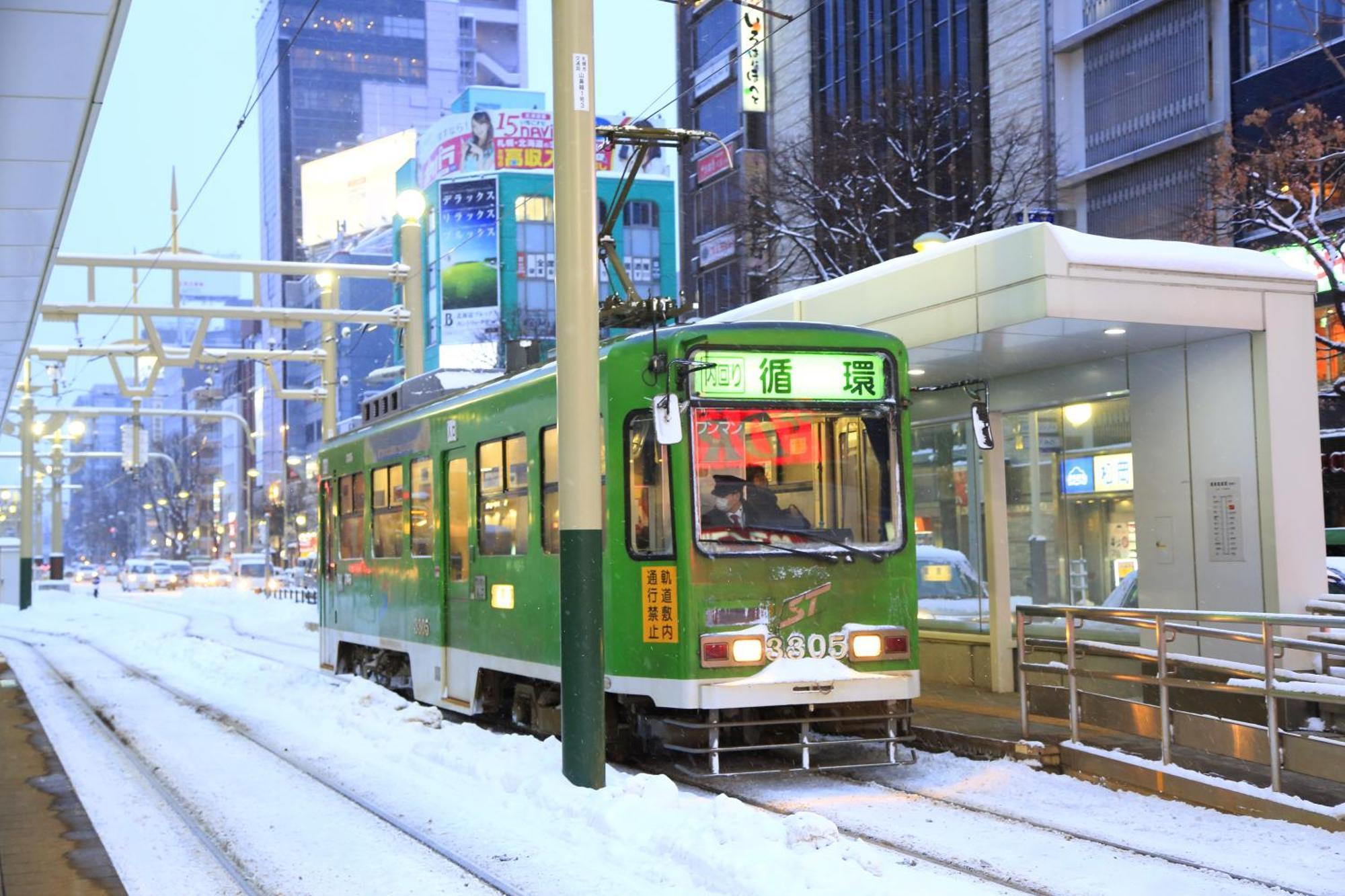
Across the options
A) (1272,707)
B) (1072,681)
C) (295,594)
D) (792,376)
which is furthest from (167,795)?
(295,594)

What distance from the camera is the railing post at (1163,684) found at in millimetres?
9461

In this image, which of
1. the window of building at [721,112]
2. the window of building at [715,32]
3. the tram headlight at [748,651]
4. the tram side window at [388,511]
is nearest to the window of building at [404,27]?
the window of building at [715,32]

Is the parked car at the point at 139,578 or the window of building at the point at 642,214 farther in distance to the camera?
the window of building at the point at 642,214

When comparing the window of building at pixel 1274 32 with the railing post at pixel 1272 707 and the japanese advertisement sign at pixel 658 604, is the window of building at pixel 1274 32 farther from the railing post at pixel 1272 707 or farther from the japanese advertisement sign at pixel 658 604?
the japanese advertisement sign at pixel 658 604

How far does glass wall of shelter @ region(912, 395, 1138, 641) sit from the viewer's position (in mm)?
13625

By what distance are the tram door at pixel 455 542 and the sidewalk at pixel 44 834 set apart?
3.40m

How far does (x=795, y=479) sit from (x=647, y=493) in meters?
1.01

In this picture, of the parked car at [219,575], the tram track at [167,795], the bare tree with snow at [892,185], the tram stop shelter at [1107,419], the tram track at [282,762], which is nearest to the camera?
the tram track at [282,762]

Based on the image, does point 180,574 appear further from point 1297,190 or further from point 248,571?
point 1297,190

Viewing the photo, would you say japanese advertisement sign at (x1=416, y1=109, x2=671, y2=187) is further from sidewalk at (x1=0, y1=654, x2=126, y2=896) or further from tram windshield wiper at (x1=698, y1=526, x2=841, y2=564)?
tram windshield wiper at (x1=698, y1=526, x2=841, y2=564)

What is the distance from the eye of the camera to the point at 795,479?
410 inches

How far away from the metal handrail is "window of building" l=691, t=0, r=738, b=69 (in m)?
36.0

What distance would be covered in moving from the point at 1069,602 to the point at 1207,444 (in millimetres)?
2525

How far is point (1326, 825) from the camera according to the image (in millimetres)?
8125
